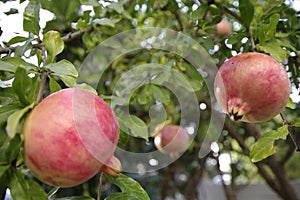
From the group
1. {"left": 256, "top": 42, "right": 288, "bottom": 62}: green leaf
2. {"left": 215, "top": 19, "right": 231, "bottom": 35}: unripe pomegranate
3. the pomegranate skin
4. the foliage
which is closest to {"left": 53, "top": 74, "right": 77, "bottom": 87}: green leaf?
the foliage

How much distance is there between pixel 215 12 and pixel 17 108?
0.63 meters

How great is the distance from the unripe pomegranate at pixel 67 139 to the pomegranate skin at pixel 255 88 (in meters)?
0.27

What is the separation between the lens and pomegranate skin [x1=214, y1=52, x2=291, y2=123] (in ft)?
2.29

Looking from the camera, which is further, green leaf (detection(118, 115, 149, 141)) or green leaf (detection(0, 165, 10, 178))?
green leaf (detection(118, 115, 149, 141))

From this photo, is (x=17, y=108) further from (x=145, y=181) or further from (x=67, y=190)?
(x=145, y=181)

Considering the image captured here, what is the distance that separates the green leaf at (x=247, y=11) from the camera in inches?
34.8

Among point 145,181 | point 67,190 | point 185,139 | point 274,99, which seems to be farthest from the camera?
point 145,181

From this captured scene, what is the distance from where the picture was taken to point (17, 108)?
22.7 inches

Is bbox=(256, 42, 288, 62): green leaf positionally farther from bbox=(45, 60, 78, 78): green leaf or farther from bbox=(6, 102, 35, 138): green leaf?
bbox=(6, 102, 35, 138): green leaf

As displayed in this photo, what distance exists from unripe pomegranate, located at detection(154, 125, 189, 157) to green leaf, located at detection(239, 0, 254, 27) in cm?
71

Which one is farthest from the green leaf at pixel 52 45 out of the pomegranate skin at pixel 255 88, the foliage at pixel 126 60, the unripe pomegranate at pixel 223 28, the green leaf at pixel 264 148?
the unripe pomegranate at pixel 223 28

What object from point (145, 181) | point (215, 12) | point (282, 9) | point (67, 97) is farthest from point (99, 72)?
point (145, 181)

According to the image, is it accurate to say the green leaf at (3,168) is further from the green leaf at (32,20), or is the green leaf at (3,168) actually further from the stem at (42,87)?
the green leaf at (32,20)

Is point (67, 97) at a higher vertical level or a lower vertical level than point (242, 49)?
higher
